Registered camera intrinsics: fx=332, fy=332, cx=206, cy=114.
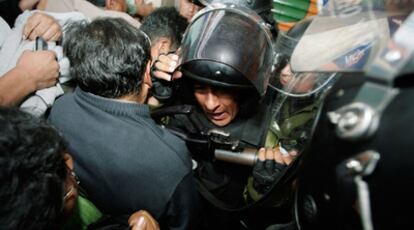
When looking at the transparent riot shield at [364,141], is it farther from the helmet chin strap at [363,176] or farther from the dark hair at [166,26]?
the dark hair at [166,26]

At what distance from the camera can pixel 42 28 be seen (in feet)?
5.09

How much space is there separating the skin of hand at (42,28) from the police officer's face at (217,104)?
0.73 meters

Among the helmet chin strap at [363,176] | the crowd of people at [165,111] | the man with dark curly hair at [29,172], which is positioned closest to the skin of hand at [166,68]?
the crowd of people at [165,111]

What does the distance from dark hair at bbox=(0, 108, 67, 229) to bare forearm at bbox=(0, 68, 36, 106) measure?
0.65m

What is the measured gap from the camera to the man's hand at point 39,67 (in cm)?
140

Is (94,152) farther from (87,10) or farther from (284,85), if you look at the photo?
(87,10)

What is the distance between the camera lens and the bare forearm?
1.34 m

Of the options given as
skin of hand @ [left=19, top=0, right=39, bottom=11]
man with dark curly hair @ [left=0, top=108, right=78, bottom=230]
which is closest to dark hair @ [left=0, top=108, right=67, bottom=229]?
man with dark curly hair @ [left=0, top=108, right=78, bottom=230]

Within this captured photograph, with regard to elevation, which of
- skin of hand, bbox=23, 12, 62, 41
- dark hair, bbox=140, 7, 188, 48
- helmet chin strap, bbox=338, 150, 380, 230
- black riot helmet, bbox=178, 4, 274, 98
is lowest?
dark hair, bbox=140, 7, 188, 48

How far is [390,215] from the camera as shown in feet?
1.66

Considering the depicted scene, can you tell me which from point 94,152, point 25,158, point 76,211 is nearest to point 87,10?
point 94,152

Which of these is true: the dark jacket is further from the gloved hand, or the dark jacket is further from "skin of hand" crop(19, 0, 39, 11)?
"skin of hand" crop(19, 0, 39, 11)

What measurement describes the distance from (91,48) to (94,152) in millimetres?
420

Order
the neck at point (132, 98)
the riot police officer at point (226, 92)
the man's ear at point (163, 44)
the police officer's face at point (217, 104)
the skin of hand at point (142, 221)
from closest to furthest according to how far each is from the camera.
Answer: the skin of hand at point (142, 221)
the riot police officer at point (226, 92)
the neck at point (132, 98)
the police officer's face at point (217, 104)
the man's ear at point (163, 44)
